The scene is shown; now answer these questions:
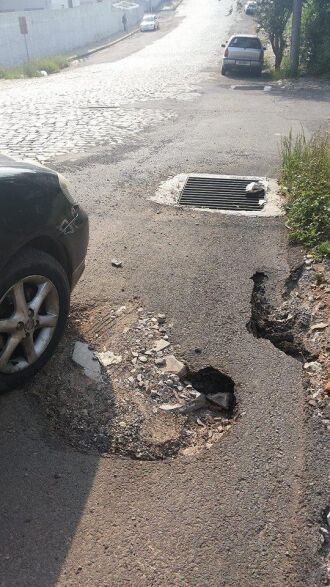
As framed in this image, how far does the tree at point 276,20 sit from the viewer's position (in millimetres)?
21734

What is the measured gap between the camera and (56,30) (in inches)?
1555

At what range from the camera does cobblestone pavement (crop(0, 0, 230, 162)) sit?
994 centimetres

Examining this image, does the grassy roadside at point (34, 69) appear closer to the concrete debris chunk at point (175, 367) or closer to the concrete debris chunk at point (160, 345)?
the concrete debris chunk at point (160, 345)

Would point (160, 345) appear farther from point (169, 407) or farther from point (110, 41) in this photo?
point (110, 41)

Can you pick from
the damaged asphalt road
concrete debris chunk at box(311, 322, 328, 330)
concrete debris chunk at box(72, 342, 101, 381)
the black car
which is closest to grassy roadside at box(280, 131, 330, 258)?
the damaged asphalt road

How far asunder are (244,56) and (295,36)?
7.14 ft

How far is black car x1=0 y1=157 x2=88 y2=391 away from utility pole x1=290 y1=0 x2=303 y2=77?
1994 cm

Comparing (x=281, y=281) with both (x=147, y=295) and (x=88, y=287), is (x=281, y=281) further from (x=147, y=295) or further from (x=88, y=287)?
(x=88, y=287)

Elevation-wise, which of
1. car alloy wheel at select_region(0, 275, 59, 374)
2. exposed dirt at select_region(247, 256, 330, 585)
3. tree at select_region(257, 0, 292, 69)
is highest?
tree at select_region(257, 0, 292, 69)

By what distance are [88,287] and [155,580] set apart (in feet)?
9.25

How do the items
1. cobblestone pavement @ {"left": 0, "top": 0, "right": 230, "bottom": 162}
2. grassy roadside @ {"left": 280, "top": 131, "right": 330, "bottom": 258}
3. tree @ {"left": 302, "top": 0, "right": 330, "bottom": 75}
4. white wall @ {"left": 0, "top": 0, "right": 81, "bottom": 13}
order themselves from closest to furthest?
grassy roadside @ {"left": 280, "top": 131, "right": 330, "bottom": 258} < cobblestone pavement @ {"left": 0, "top": 0, "right": 230, "bottom": 162} < tree @ {"left": 302, "top": 0, "right": 330, "bottom": 75} < white wall @ {"left": 0, "top": 0, "right": 81, "bottom": 13}

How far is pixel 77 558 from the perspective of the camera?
7.84ft

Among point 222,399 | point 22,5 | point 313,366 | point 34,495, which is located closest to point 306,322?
point 313,366

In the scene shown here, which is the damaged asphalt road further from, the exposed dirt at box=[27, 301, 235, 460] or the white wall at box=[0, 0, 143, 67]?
the white wall at box=[0, 0, 143, 67]
